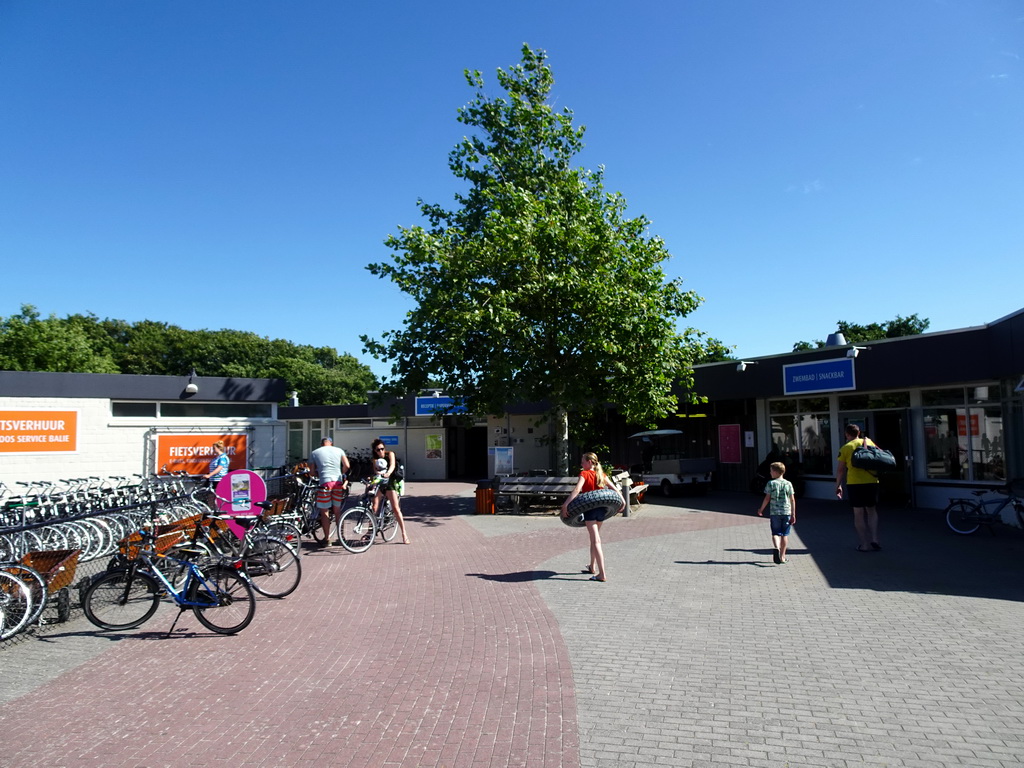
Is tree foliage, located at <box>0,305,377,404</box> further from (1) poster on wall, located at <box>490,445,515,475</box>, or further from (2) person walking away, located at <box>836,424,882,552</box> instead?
(2) person walking away, located at <box>836,424,882,552</box>

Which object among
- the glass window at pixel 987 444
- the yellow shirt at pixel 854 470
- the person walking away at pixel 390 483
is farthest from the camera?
the glass window at pixel 987 444

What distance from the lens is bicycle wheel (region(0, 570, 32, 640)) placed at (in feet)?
20.3

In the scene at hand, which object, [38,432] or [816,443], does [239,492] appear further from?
[816,443]

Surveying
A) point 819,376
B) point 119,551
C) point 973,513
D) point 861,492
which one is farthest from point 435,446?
point 119,551

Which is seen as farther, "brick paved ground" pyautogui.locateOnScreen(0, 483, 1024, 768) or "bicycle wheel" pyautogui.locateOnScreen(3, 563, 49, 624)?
"bicycle wheel" pyautogui.locateOnScreen(3, 563, 49, 624)

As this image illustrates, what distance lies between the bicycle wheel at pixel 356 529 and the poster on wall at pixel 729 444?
1223 cm

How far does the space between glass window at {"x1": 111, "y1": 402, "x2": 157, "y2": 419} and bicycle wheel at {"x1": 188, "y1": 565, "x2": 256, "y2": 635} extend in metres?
12.1

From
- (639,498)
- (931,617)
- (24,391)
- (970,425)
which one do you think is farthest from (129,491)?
(970,425)

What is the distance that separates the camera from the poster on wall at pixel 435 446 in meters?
27.5

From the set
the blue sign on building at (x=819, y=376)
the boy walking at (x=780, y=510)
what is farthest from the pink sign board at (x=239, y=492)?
the blue sign on building at (x=819, y=376)

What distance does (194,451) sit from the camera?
16828 millimetres

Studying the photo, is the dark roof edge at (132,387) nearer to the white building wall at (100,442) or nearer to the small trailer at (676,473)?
the white building wall at (100,442)

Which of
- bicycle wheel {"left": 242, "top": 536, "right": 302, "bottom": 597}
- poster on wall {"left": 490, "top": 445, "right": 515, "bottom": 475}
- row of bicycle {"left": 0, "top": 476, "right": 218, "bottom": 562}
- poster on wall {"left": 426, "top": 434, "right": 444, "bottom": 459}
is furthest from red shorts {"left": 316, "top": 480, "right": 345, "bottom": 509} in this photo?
poster on wall {"left": 426, "top": 434, "right": 444, "bottom": 459}

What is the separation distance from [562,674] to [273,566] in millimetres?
4252
